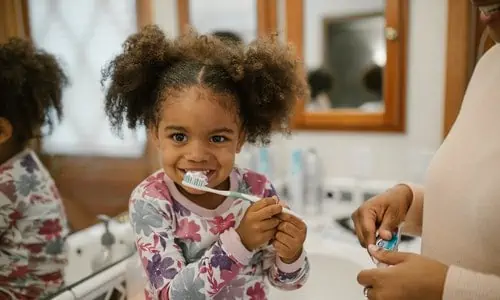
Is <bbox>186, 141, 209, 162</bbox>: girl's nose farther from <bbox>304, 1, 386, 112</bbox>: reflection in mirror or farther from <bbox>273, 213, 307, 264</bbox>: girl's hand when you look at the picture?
<bbox>304, 1, 386, 112</bbox>: reflection in mirror

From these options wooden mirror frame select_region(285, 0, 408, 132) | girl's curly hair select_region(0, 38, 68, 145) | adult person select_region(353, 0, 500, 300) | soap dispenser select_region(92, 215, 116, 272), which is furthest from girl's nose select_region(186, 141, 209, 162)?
wooden mirror frame select_region(285, 0, 408, 132)

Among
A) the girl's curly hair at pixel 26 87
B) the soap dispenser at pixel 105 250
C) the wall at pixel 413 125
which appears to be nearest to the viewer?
the girl's curly hair at pixel 26 87

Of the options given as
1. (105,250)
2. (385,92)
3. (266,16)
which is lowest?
(105,250)

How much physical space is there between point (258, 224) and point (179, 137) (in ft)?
0.57

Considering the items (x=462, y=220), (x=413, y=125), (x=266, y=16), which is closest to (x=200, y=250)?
(x=462, y=220)

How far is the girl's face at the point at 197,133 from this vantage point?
0.69 m

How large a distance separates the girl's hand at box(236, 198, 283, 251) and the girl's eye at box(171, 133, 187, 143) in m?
0.14

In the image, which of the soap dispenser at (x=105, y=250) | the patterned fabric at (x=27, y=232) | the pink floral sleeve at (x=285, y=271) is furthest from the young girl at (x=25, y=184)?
the pink floral sleeve at (x=285, y=271)

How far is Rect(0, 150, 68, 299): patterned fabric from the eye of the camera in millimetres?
906

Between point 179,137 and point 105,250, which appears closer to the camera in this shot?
point 179,137

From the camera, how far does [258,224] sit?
0.66 metres

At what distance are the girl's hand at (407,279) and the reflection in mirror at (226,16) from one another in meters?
1.15

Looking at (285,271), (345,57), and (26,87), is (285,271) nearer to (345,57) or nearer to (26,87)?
(26,87)

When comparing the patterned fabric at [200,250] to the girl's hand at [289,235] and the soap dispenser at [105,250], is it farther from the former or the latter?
the soap dispenser at [105,250]
